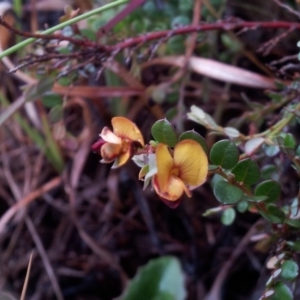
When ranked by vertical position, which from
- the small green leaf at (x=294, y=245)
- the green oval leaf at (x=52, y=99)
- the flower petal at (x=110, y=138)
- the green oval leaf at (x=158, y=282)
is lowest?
the green oval leaf at (x=158, y=282)

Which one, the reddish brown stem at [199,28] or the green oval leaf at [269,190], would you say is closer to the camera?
the green oval leaf at [269,190]

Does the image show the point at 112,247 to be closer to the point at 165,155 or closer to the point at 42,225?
the point at 42,225

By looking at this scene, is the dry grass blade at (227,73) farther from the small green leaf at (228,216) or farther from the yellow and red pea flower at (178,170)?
the yellow and red pea flower at (178,170)

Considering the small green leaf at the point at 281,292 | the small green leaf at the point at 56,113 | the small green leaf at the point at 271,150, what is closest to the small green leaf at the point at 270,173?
the small green leaf at the point at 271,150

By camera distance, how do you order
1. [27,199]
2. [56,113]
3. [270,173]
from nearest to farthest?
1. [270,173]
2. [56,113]
3. [27,199]

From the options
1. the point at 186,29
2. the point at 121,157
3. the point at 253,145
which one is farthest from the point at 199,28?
the point at 121,157

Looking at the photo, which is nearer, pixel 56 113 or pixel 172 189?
pixel 172 189

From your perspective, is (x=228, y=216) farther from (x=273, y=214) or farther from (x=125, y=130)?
(x=125, y=130)
